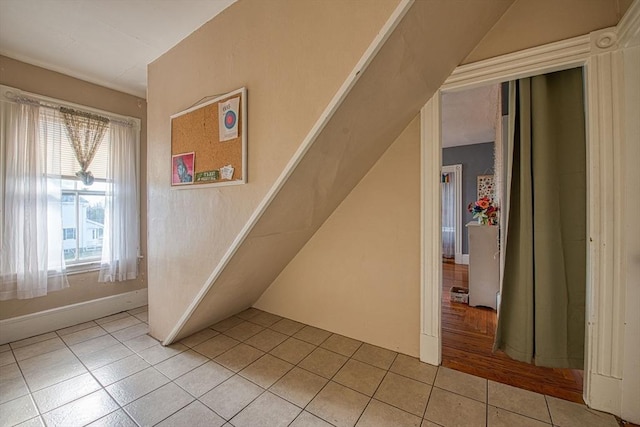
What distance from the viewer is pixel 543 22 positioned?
143cm

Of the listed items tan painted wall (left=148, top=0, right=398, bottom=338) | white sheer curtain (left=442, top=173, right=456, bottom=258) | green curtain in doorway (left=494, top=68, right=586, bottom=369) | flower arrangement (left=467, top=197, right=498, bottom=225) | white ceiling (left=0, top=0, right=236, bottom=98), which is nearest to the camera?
tan painted wall (left=148, top=0, right=398, bottom=338)

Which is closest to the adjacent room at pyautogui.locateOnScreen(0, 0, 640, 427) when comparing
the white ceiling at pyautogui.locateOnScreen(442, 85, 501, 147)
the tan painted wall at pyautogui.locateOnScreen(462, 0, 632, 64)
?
the tan painted wall at pyautogui.locateOnScreen(462, 0, 632, 64)

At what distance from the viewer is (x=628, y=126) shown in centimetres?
126

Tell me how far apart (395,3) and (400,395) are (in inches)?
79.2

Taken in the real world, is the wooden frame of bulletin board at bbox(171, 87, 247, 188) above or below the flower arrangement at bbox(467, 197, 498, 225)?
above

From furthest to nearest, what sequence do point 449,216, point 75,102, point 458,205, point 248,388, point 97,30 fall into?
1. point 449,216
2. point 458,205
3. point 75,102
4. point 97,30
5. point 248,388

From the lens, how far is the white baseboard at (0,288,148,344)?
2205 mm

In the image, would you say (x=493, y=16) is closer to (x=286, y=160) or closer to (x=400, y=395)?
(x=286, y=160)

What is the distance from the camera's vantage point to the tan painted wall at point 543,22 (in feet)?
4.30

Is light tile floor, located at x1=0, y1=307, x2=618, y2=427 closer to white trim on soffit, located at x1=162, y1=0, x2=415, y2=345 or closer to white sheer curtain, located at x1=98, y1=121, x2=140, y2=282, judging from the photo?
white trim on soffit, located at x1=162, y1=0, x2=415, y2=345

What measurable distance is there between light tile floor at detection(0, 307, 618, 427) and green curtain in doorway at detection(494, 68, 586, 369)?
37 cm

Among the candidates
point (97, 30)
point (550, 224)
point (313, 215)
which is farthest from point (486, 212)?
point (97, 30)

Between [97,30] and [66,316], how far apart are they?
104 inches

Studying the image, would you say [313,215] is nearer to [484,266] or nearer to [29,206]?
[484,266]
